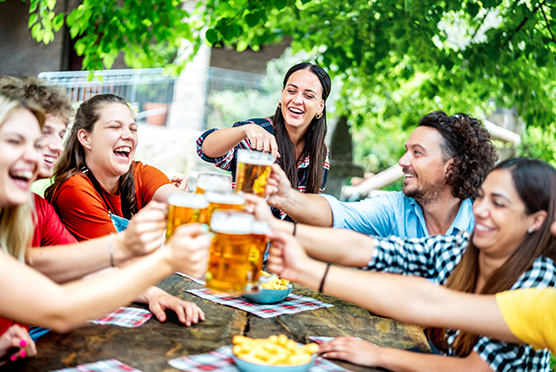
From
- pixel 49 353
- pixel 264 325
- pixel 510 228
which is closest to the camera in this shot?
pixel 49 353

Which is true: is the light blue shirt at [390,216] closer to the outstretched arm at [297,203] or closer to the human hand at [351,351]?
the outstretched arm at [297,203]

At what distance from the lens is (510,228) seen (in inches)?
70.9

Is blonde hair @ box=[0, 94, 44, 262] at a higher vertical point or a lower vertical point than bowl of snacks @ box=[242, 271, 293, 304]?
higher

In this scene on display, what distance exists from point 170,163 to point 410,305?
9.03 m

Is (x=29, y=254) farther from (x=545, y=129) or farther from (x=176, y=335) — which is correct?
(x=545, y=129)

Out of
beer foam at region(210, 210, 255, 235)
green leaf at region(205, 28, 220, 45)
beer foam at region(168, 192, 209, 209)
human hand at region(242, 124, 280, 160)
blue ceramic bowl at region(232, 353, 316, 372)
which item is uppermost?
green leaf at region(205, 28, 220, 45)

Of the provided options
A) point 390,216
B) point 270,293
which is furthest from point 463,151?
point 270,293

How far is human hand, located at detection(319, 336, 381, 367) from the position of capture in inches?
71.2

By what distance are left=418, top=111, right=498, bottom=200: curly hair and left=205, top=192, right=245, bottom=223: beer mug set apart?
1.70 meters

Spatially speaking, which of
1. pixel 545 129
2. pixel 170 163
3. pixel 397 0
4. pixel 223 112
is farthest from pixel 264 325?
pixel 223 112

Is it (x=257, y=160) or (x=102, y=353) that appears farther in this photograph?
(x=257, y=160)

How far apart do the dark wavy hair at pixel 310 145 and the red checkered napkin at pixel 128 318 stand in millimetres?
1544

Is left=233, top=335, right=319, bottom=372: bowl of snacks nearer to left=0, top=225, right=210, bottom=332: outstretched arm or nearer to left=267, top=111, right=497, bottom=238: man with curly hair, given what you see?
left=0, top=225, right=210, bottom=332: outstretched arm

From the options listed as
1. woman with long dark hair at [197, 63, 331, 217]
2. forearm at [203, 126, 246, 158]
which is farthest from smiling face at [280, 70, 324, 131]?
forearm at [203, 126, 246, 158]
